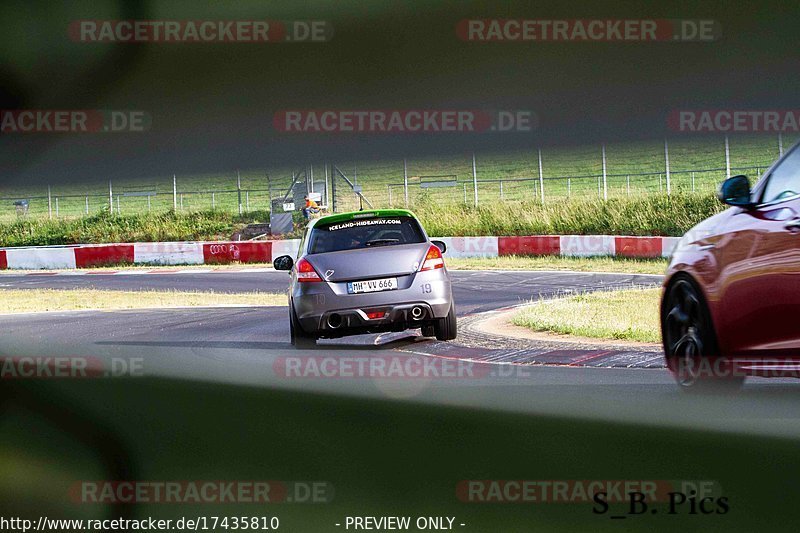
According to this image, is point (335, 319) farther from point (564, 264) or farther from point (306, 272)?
point (564, 264)

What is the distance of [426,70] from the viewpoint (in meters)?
28.7

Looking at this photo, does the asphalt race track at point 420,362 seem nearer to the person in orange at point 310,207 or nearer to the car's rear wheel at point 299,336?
the car's rear wheel at point 299,336

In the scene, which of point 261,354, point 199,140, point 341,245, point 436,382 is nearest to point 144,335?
point 261,354

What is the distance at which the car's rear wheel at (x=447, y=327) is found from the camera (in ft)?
37.4

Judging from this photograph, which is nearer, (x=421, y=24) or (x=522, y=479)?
(x=522, y=479)

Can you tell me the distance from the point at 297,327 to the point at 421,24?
56.0 feet

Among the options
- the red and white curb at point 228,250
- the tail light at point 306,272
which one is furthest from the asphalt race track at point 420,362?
the red and white curb at point 228,250

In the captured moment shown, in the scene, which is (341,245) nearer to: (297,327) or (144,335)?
(297,327)

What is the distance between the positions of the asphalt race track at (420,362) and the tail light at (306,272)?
30.9 inches

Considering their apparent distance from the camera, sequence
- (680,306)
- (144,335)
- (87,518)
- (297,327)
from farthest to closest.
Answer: (144,335)
(297,327)
(680,306)
(87,518)

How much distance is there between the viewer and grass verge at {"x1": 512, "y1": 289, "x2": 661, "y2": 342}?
12.2 meters

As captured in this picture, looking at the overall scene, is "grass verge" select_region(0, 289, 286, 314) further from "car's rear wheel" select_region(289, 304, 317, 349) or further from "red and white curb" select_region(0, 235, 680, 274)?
"car's rear wheel" select_region(289, 304, 317, 349)

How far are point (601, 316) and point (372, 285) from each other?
14.1 feet

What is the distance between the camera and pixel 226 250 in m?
30.5
